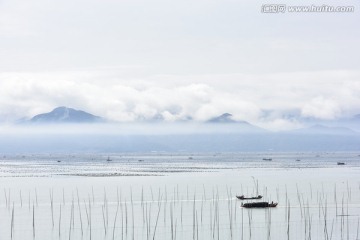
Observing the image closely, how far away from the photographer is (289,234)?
3819 centimetres

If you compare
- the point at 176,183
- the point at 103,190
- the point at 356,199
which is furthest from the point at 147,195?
the point at 356,199

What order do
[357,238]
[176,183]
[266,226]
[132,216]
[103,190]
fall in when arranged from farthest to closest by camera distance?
[176,183]
[103,190]
[132,216]
[266,226]
[357,238]

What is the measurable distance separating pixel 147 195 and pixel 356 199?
18921 millimetres

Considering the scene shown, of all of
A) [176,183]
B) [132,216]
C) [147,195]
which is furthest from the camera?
[176,183]

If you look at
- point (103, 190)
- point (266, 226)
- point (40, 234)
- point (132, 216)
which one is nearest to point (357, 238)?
point (266, 226)

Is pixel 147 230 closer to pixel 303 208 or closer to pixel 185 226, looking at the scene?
pixel 185 226

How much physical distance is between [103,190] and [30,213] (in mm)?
18056

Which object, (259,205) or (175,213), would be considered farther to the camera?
(259,205)

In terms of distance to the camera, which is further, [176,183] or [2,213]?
[176,183]

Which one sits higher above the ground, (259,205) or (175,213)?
(259,205)

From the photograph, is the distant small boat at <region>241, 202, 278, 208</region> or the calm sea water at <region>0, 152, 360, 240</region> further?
the distant small boat at <region>241, 202, 278, 208</region>

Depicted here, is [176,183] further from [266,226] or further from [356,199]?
[266,226]

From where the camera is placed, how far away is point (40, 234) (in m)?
38.7

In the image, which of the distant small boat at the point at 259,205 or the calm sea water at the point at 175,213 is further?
the distant small boat at the point at 259,205
